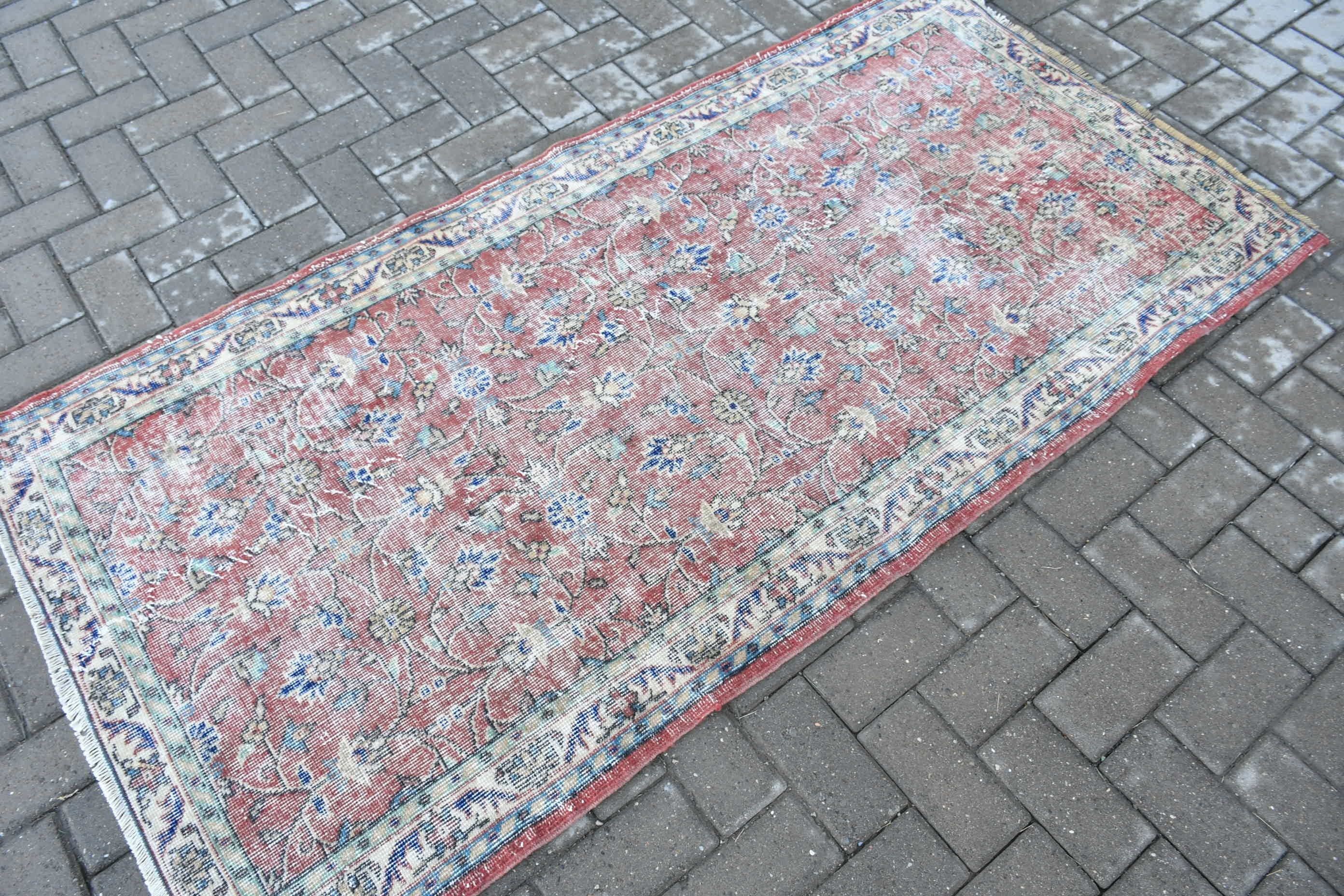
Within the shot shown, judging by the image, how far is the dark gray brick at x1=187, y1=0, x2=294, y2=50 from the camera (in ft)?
12.8

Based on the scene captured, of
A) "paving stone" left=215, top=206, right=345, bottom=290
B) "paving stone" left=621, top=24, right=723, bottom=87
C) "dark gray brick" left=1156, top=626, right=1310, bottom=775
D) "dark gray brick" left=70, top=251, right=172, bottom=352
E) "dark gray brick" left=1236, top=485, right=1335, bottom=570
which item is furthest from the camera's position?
"paving stone" left=621, top=24, right=723, bottom=87

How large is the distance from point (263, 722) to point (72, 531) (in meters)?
0.89

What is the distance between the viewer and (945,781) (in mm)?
2361

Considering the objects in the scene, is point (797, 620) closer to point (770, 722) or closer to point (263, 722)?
point (770, 722)

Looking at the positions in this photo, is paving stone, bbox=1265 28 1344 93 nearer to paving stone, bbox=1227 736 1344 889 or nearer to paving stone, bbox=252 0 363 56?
paving stone, bbox=1227 736 1344 889

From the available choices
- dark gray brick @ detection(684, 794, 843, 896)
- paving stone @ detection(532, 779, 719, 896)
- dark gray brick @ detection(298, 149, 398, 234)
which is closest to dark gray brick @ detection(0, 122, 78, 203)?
dark gray brick @ detection(298, 149, 398, 234)

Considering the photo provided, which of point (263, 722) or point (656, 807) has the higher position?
point (263, 722)

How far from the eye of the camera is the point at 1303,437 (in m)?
2.92

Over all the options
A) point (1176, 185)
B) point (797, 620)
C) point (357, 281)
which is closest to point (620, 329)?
point (357, 281)

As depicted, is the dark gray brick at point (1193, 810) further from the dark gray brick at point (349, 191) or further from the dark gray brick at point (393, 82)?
the dark gray brick at point (393, 82)

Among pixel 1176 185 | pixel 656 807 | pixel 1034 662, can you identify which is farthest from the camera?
pixel 1176 185

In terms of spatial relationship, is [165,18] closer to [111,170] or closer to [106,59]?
[106,59]

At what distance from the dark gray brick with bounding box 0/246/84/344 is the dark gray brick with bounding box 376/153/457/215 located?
45.1 inches

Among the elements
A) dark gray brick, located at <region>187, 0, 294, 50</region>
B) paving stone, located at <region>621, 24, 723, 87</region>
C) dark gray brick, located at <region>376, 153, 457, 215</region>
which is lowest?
dark gray brick, located at <region>376, 153, 457, 215</region>
